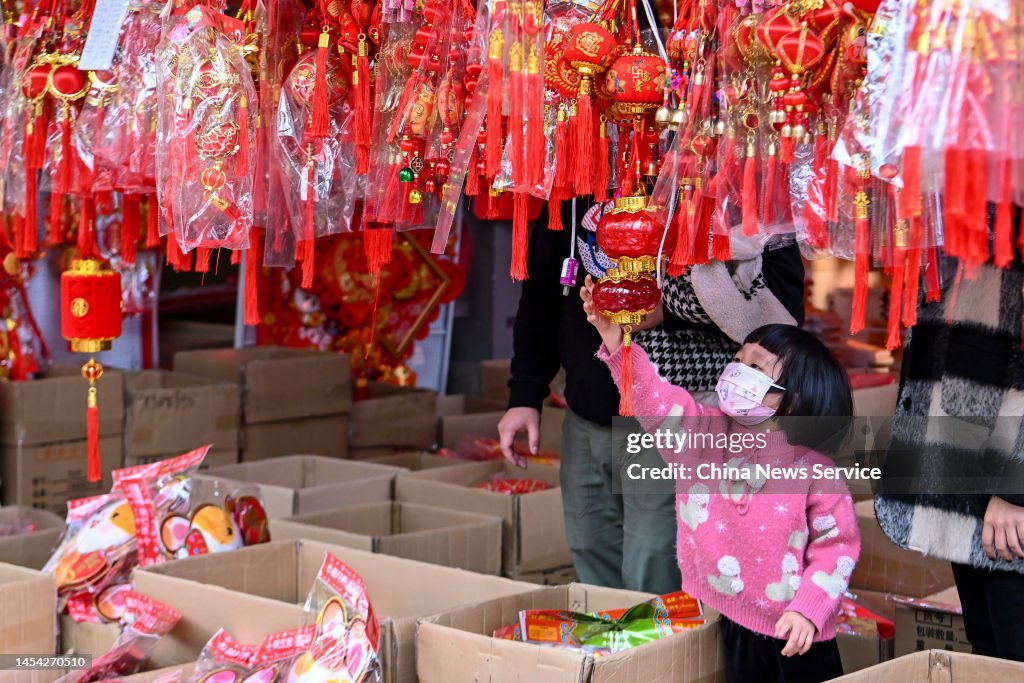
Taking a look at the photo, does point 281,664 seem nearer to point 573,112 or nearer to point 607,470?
point 607,470

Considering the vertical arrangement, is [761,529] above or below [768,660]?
above

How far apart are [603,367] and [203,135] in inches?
29.5

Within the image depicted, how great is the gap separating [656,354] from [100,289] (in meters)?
0.84

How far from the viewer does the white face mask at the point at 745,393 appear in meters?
1.61

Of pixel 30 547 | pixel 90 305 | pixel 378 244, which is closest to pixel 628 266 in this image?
pixel 378 244

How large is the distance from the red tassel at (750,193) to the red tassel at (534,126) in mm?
215

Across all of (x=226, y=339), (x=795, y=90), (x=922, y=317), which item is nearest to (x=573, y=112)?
(x=795, y=90)

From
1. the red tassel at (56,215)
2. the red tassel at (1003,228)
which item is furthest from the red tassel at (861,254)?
the red tassel at (56,215)

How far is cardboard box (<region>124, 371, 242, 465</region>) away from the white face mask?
6.03ft

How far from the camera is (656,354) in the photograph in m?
1.81

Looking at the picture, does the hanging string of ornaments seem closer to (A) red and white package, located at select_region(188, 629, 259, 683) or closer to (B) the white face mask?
(B) the white face mask

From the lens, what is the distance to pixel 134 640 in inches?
66.4

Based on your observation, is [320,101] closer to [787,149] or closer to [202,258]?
[202,258]

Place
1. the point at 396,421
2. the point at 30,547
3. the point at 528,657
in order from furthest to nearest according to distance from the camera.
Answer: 1. the point at 396,421
2. the point at 30,547
3. the point at 528,657
